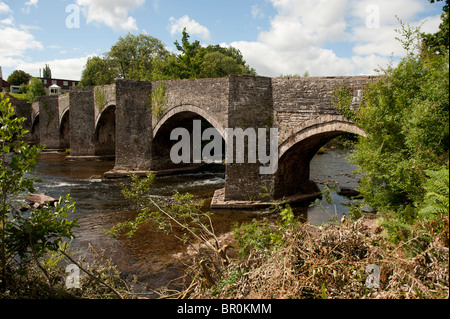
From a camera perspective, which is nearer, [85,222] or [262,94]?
[85,222]

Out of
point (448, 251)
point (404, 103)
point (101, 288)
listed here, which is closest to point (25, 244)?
point (101, 288)

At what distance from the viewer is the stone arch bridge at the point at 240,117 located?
968 cm

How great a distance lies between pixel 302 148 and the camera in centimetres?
1133

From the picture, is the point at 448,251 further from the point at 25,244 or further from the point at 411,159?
the point at 25,244

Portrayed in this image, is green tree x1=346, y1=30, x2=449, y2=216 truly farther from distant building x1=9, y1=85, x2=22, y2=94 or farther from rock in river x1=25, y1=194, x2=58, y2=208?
distant building x1=9, y1=85, x2=22, y2=94

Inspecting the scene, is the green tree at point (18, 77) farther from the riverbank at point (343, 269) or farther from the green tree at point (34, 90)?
the riverbank at point (343, 269)

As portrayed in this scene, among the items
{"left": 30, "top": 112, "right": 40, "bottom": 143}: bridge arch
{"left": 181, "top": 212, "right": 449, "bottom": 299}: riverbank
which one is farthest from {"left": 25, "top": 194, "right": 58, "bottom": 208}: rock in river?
{"left": 30, "top": 112, "right": 40, "bottom": 143}: bridge arch

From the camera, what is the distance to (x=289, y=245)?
377 cm

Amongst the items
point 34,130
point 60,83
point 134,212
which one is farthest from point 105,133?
point 60,83

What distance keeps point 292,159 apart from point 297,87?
2747 millimetres

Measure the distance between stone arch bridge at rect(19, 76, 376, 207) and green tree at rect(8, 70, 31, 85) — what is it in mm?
52687

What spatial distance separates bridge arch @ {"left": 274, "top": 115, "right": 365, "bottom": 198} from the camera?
9.29m

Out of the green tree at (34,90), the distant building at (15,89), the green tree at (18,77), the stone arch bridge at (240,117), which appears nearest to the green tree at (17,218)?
the stone arch bridge at (240,117)
